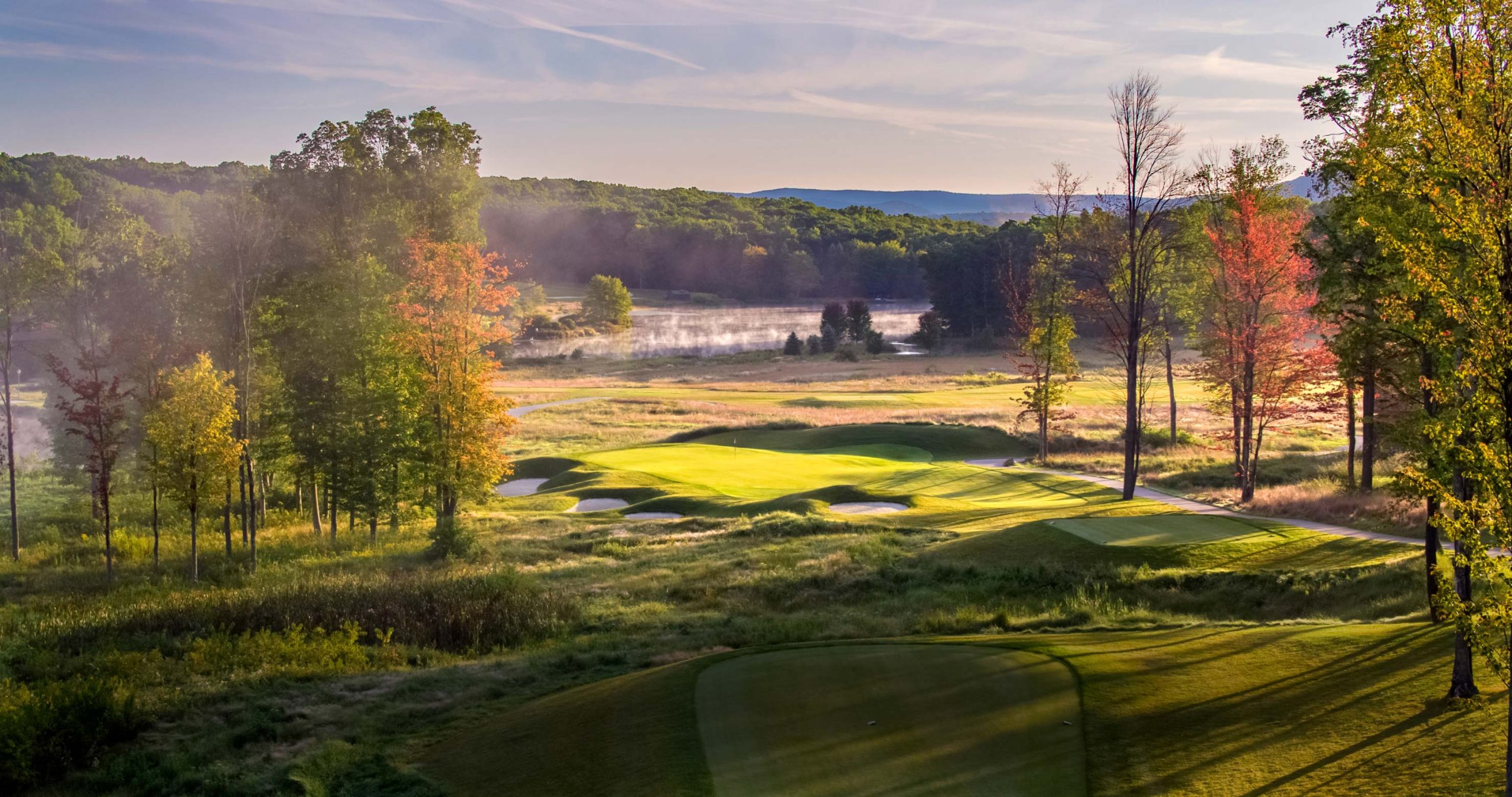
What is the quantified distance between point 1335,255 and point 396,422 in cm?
2629

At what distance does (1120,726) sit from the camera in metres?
9.02

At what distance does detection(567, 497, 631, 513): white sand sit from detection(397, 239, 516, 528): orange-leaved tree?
4.46 meters

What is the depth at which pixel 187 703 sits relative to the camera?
13211mm

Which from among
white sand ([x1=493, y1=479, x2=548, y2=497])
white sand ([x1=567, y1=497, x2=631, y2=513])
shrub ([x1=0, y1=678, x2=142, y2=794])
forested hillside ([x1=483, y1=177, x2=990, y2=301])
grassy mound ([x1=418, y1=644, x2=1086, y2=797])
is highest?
forested hillside ([x1=483, y1=177, x2=990, y2=301])

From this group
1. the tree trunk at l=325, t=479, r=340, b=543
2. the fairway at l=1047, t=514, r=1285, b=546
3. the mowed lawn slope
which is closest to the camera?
the mowed lawn slope

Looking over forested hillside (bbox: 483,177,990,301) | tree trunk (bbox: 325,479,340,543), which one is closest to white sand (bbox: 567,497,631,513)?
tree trunk (bbox: 325,479,340,543)

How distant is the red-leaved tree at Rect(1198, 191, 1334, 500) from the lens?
3388 cm

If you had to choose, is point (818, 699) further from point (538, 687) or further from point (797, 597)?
point (797, 597)

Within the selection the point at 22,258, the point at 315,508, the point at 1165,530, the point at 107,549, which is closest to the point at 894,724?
the point at 1165,530

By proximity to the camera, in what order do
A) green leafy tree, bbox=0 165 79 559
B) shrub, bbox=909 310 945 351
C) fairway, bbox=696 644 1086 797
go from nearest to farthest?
fairway, bbox=696 644 1086 797
green leafy tree, bbox=0 165 79 559
shrub, bbox=909 310 945 351

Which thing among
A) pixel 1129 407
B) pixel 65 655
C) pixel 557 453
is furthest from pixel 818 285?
pixel 65 655

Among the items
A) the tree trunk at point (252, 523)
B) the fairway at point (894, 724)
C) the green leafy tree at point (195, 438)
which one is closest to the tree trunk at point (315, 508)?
the tree trunk at point (252, 523)

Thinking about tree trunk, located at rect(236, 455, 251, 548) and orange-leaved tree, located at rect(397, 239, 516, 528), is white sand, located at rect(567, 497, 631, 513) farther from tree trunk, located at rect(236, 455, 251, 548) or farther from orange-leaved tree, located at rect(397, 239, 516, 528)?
tree trunk, located at rect(236, 455, 251, 548)

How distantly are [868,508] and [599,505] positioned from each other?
9.93 meters
